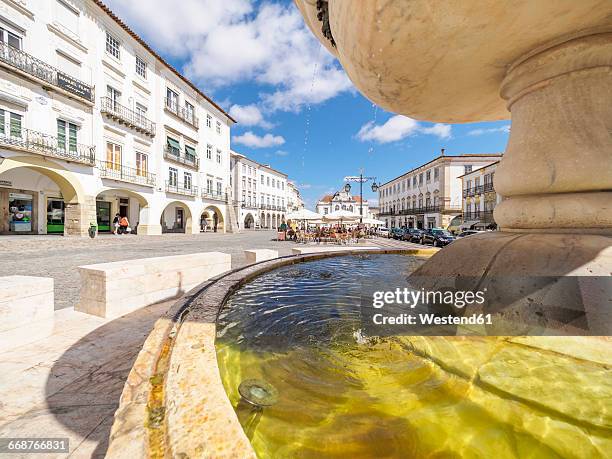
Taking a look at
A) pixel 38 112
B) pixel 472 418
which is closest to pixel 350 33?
pixel 472 418

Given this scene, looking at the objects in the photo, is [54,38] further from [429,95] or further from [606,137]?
[606,137]

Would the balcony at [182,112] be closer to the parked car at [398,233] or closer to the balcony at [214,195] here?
the balcony at [214,195]

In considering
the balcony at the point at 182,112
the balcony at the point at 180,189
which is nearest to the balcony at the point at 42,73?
the balcony at the point at 182,112

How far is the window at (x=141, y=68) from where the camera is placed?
64.7ft

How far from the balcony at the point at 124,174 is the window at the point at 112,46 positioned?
24.3ft

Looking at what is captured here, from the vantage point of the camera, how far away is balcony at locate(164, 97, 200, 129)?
74.1ft

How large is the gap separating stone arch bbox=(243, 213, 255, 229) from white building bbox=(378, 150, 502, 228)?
2793cm

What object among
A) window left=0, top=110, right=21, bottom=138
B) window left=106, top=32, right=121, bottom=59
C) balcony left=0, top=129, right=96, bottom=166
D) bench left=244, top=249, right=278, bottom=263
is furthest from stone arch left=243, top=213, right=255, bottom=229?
bench left=244, top=249, right=278, bottom=263

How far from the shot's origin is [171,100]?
23.0 metres

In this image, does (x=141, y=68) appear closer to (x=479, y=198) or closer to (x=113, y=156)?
(x=113, y=156)

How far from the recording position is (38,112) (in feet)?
45.2

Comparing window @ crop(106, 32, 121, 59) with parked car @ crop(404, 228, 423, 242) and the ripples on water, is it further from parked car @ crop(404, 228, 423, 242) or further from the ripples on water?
parked car @ crop(404, 228, 423, 242)

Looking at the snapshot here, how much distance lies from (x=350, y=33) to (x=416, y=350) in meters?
2.87

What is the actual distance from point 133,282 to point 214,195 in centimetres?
2578
